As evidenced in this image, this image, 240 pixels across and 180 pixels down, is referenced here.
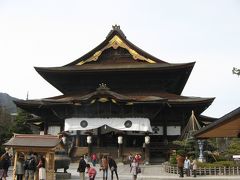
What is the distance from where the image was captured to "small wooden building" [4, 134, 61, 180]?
19.3 m

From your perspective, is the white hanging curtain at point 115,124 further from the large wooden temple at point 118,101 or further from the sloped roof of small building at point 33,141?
the sloped roof of small building at point 33,141

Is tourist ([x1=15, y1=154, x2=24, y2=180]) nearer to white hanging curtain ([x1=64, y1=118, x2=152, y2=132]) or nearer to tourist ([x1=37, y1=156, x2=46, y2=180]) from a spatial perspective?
tourist ([x1=37, y1=156, x2=46, y2=180])

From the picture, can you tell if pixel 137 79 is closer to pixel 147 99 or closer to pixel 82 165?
pixel 147 99

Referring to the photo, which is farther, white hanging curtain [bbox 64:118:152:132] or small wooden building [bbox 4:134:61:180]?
white hanging curtain [bbox 64:118:152:132]

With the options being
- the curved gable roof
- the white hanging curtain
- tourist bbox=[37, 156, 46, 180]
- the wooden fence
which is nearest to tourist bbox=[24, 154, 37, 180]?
tourist bbox=[37, 156, 46, 180]

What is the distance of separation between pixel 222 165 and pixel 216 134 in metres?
19.3

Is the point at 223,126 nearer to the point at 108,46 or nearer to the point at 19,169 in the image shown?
the point at 19,169

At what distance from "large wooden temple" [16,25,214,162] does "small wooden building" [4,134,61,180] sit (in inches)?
695

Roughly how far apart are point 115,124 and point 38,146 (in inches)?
748

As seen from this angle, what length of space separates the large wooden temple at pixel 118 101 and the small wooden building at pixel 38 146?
57.9 feet

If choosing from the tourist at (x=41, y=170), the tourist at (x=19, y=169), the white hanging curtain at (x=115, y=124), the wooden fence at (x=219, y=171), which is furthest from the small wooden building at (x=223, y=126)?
the white hanging curtain at (x=115, y=124)

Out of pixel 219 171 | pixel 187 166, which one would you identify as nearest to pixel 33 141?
pixel 187 166

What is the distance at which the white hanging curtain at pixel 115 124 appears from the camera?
37812 millimetres

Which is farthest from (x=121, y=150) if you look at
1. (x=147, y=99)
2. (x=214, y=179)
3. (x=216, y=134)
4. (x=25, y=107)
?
(x=216, y=134)
